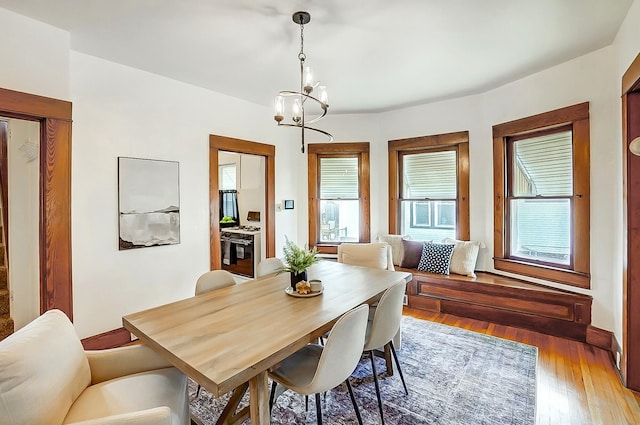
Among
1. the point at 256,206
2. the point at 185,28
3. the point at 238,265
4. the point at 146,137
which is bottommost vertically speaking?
the point at 238,265

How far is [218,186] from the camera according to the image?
3.86 meters

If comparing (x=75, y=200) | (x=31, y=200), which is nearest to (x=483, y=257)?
(x=75, y=200)

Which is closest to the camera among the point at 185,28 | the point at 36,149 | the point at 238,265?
the point at 185,28

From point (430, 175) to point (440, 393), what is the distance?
3.04 m

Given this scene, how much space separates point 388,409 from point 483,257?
268 cm

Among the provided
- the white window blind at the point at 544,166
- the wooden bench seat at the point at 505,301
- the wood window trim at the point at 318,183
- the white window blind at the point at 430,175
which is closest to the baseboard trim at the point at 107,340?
the wood window trim at the point at 318,183

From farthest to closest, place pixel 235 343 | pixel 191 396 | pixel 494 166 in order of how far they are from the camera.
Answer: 1. pixel 494 166
2. pixel 191 396
3. pixel 235 343

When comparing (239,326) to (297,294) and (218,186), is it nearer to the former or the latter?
(297,294)

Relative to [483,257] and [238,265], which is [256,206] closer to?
[238,265]

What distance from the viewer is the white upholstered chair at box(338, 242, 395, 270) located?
3.52m

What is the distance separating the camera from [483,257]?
4.04 metres

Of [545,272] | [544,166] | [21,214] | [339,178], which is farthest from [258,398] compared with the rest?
[339,178]

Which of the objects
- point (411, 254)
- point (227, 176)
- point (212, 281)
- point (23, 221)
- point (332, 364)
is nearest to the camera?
point (332, 364)

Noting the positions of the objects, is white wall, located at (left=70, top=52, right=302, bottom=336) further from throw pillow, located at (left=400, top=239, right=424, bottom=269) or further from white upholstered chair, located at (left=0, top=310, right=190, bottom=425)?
throw pillow, located at (left=400, top=239, right=424, bottom=269)
